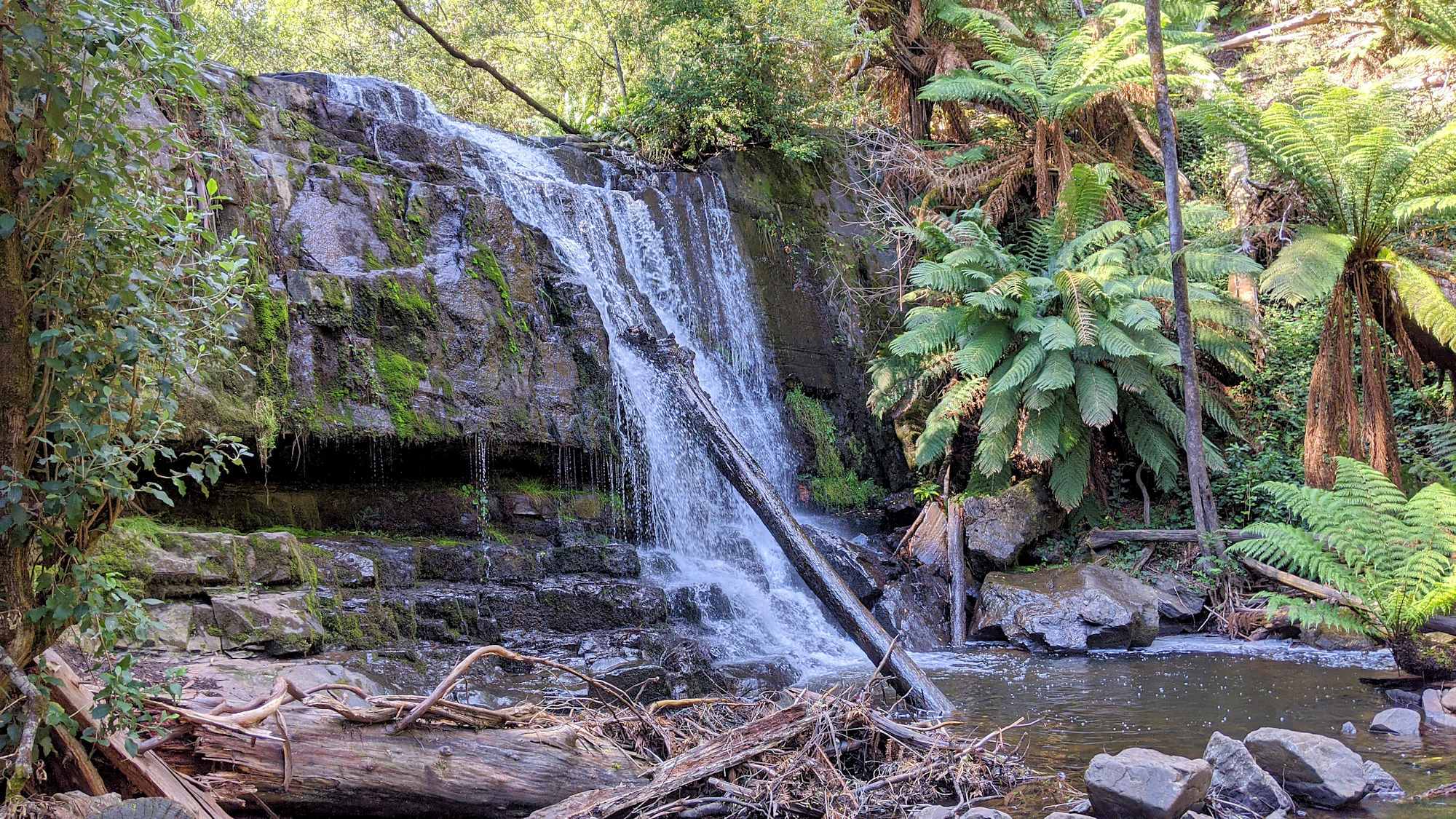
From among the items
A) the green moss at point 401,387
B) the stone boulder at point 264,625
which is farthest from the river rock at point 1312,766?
the green moss at point 401,387

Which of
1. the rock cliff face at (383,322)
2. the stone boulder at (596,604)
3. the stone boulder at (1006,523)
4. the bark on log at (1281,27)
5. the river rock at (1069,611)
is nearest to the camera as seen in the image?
the rock cliff face at (383,322)

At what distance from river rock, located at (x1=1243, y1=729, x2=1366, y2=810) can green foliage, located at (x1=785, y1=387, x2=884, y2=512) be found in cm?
656

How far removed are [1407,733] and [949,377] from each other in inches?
256

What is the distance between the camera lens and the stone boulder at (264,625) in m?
5.03

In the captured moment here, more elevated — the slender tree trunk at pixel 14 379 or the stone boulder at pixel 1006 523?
the slender tree trunk at pixel 14 379

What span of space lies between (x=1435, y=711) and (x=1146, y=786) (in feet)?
8.79

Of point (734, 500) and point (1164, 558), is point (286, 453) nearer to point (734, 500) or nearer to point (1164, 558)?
point (734, 500)

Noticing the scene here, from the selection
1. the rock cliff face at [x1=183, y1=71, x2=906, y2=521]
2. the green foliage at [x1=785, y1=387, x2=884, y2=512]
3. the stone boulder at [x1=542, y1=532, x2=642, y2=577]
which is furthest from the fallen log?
the green foliage at [x1=785, y1=387, x2=884, y2=512]

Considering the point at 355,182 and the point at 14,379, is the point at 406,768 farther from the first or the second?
the point at 355,182

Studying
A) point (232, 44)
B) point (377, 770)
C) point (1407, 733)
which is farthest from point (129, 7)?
point (232, 44)

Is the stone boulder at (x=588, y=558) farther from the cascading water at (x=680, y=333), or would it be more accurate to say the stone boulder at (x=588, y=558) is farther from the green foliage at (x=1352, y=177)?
the green foliage at (x=1352, y=177)

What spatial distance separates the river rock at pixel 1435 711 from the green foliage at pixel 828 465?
19.7 ft

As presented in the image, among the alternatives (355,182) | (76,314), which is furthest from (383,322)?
(76,314)

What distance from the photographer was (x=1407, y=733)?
15.4 feet
